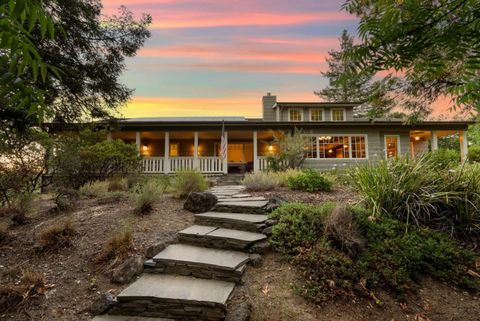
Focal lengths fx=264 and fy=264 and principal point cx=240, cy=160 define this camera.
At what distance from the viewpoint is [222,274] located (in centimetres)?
304

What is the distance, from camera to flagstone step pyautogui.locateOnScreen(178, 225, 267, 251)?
3584mm

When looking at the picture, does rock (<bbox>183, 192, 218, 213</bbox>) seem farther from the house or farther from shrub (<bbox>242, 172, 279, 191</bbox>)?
the house

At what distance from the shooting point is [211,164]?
1389cm

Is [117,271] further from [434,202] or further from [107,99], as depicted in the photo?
[107,99]

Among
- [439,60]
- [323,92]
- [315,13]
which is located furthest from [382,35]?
[323,92]

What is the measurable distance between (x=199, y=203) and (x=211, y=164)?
29.2 feet

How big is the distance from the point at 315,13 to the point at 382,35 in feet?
10.1

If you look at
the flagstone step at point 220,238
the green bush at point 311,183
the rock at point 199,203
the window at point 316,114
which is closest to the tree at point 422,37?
the flagstone step at point 220,238

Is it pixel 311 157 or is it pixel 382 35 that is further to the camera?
pixel 311 157

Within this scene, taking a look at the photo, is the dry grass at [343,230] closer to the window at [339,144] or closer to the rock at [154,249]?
the rock at [154,249]

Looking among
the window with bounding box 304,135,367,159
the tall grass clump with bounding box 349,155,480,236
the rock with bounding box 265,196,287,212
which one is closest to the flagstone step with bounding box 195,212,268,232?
the rock with bounding box 265,196,287,212

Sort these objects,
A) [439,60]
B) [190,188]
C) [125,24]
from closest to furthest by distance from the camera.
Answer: [439,60] < [190,188] < [125,24]

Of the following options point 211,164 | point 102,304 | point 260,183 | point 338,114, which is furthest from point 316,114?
→ point 102,304

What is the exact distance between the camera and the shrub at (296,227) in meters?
3.52
